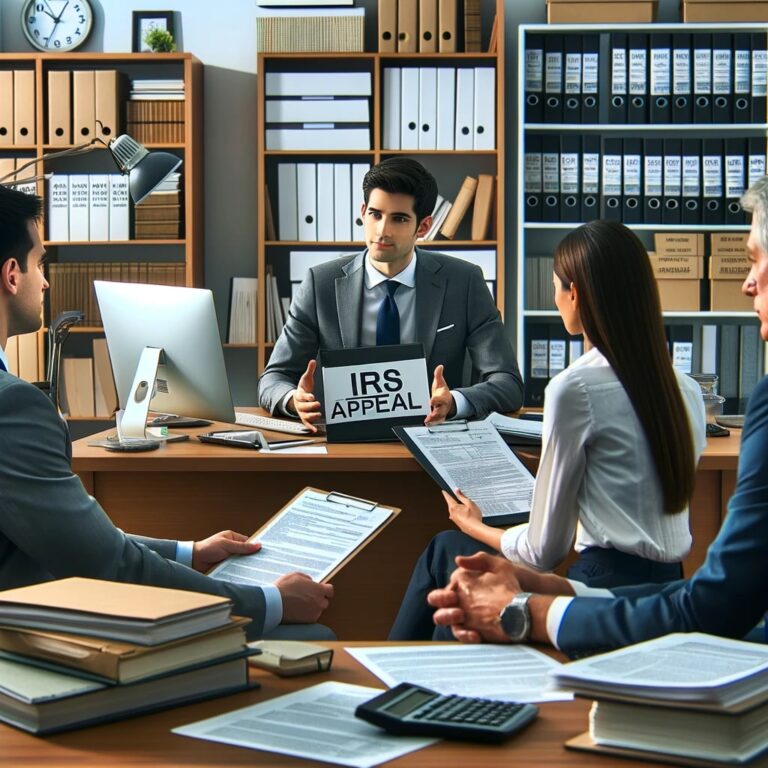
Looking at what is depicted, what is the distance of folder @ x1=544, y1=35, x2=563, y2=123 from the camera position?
13.6 ft

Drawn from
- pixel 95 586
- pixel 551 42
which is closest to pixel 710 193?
pixel 551 42

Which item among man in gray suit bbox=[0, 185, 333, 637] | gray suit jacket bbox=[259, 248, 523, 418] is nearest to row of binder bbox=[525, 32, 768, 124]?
gray suit jacket bbox=[259, 248, 523, 418]

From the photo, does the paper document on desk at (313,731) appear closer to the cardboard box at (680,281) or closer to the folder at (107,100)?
the cardboard box at (680,281)

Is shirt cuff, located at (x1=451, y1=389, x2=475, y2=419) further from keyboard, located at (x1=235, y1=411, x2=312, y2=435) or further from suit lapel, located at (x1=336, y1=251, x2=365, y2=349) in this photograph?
suit lapel, located at (x1=336, y1=251, x2=365, y2=349)

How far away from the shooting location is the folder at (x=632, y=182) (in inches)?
164

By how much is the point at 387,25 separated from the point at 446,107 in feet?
1.32

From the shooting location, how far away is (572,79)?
4.18 metres

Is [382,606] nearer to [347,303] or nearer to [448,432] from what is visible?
[448,432]

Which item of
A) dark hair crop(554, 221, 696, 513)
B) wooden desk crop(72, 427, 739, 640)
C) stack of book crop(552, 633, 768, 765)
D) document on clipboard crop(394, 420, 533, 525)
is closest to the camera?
stack of book crop(552, 633, 768, 765)

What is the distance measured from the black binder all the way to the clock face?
87.8 inches

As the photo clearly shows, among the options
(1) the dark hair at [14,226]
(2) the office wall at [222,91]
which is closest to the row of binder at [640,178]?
(2) the office wall at [222,91]

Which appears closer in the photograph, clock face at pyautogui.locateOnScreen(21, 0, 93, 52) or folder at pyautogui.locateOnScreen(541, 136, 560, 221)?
folder at pyautogui.locateOnScreen(541, 136, 560, 221)

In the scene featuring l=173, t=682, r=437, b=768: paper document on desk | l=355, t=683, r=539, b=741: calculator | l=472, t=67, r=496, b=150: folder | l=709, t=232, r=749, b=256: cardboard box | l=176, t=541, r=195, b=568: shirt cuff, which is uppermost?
l=472, t=67, r=496, b=150: folder

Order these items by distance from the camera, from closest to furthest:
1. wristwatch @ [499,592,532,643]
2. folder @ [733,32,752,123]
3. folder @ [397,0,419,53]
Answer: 1. wristwatch @ [499,592,532,643]
2. folder @ [733,32,752,123]
3. folder @ [397,0,419,53]
